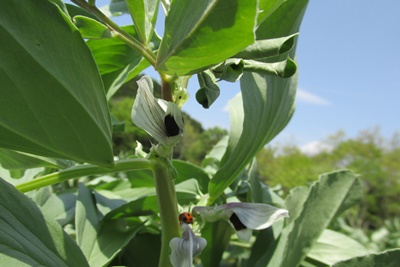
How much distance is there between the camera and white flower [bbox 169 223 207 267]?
1.18ft

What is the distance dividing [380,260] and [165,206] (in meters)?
0.20

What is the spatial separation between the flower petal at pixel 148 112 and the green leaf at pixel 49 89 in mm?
28

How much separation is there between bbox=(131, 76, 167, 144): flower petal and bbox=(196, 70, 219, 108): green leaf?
0.15 ft

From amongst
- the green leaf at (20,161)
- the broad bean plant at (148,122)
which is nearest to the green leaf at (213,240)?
the broad bean plant at (148,122)

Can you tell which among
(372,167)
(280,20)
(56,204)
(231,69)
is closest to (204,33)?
(231,69)

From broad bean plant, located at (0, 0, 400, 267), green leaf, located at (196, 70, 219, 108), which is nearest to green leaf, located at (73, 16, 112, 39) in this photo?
broad bean plant, located at (0, 0, 400, 267)

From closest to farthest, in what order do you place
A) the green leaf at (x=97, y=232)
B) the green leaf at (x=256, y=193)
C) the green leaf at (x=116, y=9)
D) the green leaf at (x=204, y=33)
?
1. the green leaf at (x=204, y=33)
2. the green leaf at (x=97, y=232)
3. the green leaf at (x=256, y=193)
4. the green leaf at (x=116, y=9)

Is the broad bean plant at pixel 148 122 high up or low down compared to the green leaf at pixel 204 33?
down

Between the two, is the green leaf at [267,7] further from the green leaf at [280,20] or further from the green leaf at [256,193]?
the green leaf at [256,193]

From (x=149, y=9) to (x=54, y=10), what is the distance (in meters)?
0.16

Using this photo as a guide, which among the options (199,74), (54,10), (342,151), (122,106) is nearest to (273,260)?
(199,74)

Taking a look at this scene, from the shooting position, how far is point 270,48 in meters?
0.32

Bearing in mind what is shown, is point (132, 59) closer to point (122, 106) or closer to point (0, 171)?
point (0, 171)

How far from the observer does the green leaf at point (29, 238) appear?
0.99 ft
